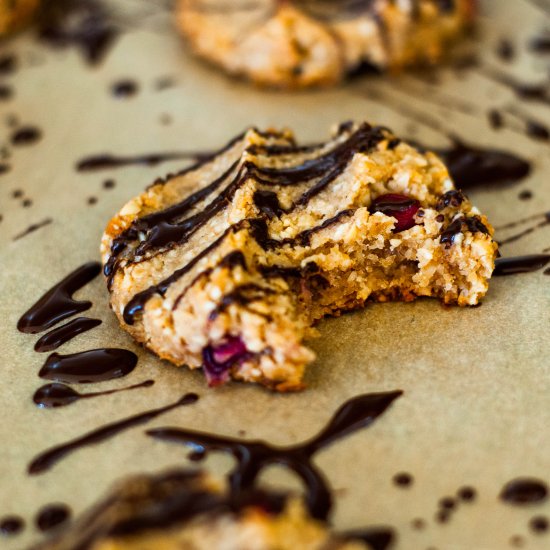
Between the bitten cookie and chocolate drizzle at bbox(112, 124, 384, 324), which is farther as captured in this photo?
chocolate drizzle at bbox(112, 124, 384, 324)

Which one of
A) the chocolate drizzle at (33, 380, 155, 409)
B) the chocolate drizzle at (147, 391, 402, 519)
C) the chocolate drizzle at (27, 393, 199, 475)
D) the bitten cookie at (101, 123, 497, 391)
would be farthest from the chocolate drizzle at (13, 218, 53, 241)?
the chocolate drizzle at (147, 391, 402, 519)

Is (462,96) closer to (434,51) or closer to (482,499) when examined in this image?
(434,51)

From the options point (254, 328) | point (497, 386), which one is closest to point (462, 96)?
point (497, 386)

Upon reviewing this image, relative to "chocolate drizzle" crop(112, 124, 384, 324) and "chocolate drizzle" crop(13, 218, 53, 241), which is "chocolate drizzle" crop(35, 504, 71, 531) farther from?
"chocolate drizzle" crop(13, 218, 53, 241)

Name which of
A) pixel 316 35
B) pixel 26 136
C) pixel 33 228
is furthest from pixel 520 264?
pixel 26 136

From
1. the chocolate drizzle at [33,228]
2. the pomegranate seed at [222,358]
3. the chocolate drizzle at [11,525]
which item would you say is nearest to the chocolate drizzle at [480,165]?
the pomegranate seed at [222,358]

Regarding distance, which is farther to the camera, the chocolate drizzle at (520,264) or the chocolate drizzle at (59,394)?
the chocolate drizzle at (520,264)

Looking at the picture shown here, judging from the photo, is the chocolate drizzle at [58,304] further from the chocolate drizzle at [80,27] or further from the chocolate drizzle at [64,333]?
the chocolate drizzle at [80,27]
